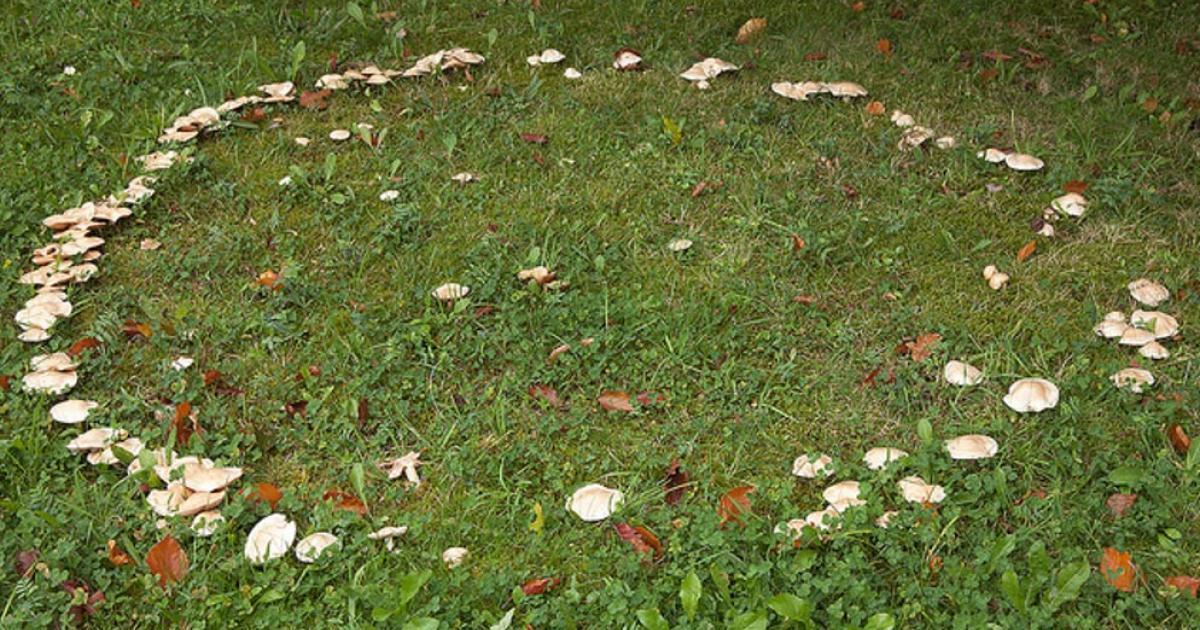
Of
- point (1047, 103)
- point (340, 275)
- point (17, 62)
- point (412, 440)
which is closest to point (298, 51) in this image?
point (17, 62)

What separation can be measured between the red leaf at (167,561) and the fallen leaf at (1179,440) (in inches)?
114

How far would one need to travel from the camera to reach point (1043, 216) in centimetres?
453

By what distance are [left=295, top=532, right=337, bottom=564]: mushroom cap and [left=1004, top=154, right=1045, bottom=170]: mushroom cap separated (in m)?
3.12

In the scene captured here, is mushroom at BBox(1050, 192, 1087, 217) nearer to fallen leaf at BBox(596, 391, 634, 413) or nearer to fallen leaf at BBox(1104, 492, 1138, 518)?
fallen leaf at BBox(1104, 492, 1138, 518)

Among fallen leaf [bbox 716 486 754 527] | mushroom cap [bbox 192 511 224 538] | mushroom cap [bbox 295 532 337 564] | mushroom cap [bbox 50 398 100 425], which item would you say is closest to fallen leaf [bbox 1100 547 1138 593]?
fallen leaf [bbox 716 486 754 527]

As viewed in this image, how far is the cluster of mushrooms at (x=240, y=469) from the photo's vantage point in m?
3.22

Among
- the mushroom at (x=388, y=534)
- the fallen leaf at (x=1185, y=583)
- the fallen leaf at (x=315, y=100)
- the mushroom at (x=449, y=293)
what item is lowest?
the fallen leaf at (x=1185, y=583)

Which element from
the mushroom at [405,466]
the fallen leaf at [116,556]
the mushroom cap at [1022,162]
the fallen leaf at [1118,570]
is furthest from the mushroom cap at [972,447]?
the fallen leaf at [116,556]

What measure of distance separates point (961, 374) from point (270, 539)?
7.18ft

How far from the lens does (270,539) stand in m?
3.16

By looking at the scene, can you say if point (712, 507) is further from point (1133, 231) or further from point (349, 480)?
point (1133, 231)

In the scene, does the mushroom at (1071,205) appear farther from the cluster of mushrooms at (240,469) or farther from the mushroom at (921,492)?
the mushroom at (921,492)

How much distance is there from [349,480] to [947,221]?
252 centimetres

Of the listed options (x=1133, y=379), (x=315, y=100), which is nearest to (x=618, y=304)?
(x=1133, y=379)
